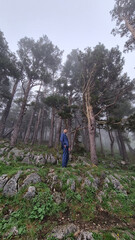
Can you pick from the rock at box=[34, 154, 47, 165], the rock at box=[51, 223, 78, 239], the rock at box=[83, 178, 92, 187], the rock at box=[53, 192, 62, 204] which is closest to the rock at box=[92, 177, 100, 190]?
the rock at box=[83, 178, 92, 187]

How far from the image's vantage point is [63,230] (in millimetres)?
2686

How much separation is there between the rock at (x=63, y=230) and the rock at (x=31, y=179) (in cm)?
207

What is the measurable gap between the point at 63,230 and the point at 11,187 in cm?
271

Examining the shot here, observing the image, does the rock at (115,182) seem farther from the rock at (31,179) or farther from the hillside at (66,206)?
the rock at (31,179)

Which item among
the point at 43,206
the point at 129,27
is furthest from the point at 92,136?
the point at 129,27

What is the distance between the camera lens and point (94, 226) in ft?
9.55

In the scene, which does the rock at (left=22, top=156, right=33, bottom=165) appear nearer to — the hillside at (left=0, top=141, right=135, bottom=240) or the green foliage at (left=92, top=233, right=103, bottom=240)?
the hillside at (left=0, top=141, right=135, bottom=240)

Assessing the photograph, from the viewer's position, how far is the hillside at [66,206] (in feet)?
8.65

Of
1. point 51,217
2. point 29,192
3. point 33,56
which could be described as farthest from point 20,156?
point 33,56

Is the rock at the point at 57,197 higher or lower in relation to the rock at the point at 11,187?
lower

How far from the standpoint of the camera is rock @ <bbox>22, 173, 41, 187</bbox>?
425 cm

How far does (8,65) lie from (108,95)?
1245 cm

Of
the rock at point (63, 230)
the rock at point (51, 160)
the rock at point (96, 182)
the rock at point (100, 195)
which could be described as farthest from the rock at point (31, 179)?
the rock at point (51, 160)

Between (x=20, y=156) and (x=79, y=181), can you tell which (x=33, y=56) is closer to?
(x=20, y=156)
